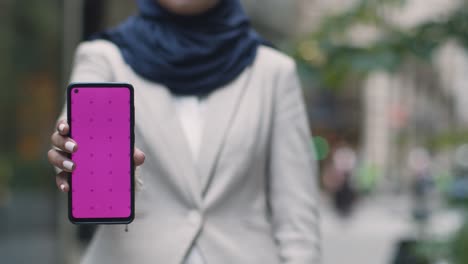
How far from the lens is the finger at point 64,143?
78.2 inches

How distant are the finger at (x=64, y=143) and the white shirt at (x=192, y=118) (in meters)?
0.56

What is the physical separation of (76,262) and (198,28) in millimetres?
8401

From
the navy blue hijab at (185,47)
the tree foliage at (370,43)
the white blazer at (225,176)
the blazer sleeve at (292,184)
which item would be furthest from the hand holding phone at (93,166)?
the tree foliage at (370,43)

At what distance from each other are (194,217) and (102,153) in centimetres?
51

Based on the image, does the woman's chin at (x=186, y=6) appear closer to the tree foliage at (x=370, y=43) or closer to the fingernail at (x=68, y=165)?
the fingernail at (x=68, y=165)

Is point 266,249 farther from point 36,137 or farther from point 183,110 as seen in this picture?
point 36,137

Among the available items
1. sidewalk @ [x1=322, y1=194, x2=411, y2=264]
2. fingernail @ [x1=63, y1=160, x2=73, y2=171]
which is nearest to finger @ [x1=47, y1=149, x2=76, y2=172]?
fingernail @ [x1=63, y1=160, x2=73, y2=171]

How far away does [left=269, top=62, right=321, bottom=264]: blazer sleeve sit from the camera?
2.62 metres

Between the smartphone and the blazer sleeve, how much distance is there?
2.33 ft

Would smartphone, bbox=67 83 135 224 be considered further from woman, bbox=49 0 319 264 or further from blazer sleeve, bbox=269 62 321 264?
blazer sleeve, bbox=269 62 321 264

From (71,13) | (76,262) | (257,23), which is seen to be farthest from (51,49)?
(257,23)

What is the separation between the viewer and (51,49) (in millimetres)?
10328

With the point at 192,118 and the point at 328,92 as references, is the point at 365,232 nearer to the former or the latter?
the point at 328,92

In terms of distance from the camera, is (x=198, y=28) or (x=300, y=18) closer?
(x=198, y=28)
